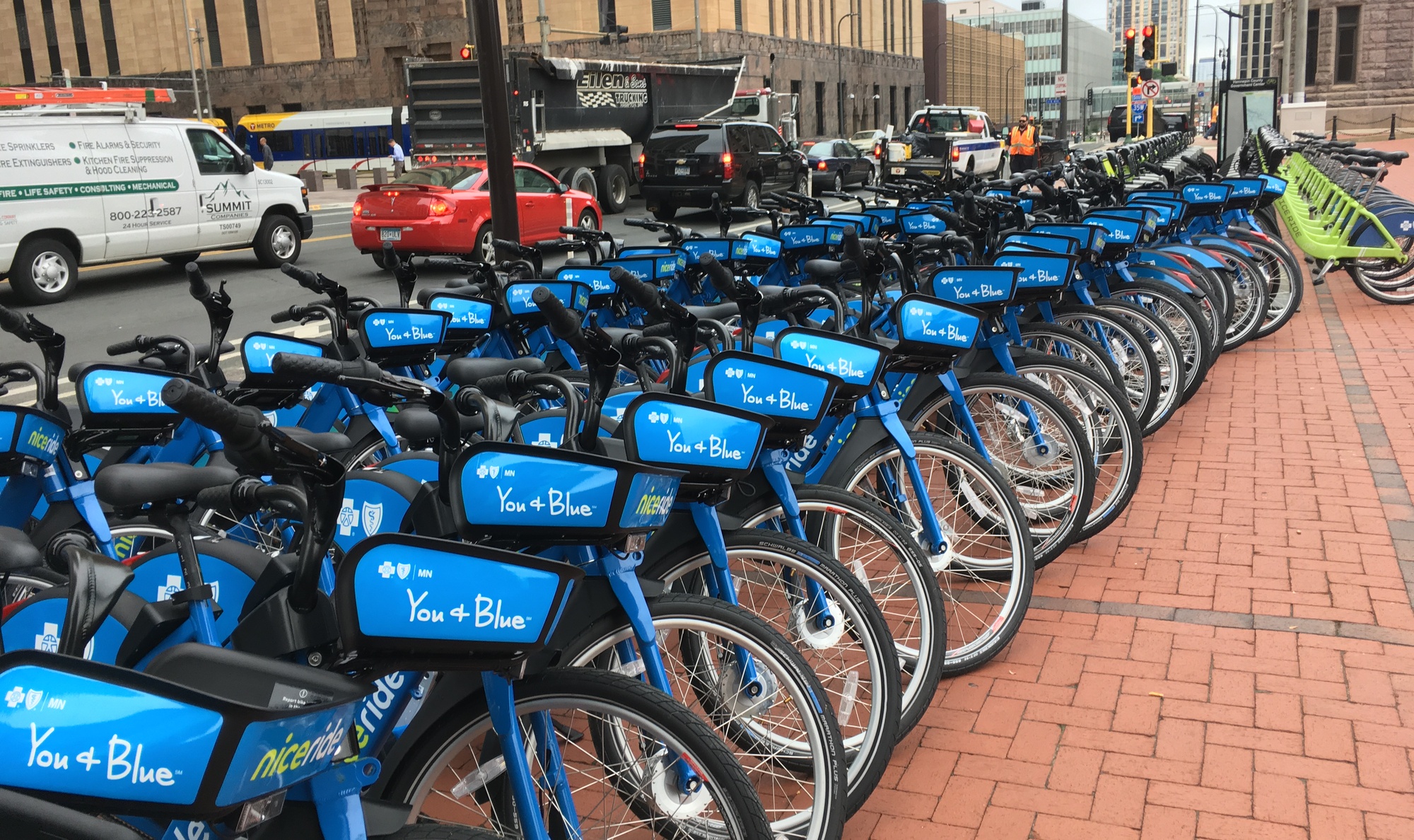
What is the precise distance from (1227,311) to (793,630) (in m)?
5.72

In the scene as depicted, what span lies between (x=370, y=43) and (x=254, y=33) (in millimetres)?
9676

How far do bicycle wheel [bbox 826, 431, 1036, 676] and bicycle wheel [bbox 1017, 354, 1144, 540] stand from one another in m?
0.75

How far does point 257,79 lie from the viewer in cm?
6706

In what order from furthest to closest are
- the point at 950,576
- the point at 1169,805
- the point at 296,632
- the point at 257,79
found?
the point at 257,79, the point at 950,576, the point at 1169,805, the point at 296,632

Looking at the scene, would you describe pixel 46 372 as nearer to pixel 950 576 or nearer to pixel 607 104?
pixel 950 576

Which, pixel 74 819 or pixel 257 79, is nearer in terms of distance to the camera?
pixel 74 819

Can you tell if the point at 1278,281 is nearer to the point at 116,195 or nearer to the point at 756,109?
the point at 116,195

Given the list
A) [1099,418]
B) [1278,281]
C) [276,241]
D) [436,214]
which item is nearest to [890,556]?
[1099,418]

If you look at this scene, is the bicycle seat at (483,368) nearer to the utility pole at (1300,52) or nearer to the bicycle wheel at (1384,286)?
the bicycle wheel at (1384,286)

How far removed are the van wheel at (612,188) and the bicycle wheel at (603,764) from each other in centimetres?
2286

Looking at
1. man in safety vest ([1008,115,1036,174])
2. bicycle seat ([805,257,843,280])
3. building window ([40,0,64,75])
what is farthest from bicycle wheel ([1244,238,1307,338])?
building window ([40,0,64,75])

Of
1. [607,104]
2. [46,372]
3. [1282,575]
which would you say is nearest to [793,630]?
[1282,575]

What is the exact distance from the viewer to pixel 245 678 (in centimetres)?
180

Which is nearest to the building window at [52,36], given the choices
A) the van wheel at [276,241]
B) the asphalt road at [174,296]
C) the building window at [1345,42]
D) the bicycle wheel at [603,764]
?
the asphalt road at [174,296]
